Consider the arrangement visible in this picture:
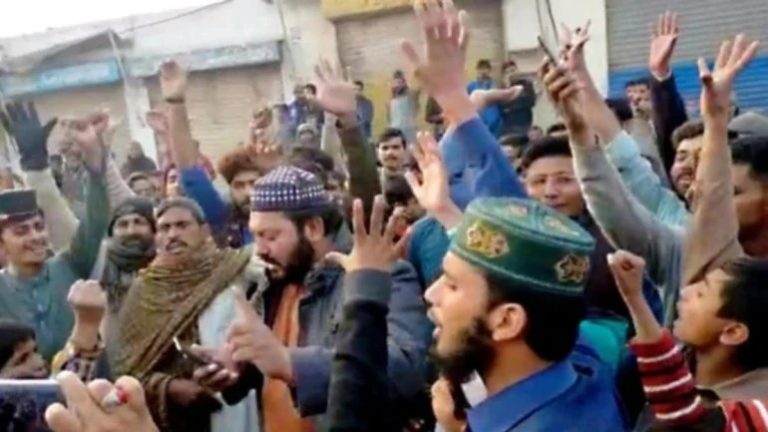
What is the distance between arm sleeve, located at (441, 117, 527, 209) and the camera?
3090 millimetres

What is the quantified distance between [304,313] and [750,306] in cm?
128

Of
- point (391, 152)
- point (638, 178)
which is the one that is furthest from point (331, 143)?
point (638, 178)

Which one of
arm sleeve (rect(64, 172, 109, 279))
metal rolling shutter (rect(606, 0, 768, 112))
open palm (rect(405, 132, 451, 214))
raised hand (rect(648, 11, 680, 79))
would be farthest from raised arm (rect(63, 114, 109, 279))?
metal rolling shutter (rect(606, 0, 768, 112))

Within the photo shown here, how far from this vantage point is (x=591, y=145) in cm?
326

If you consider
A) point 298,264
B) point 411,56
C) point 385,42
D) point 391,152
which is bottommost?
point 385,42

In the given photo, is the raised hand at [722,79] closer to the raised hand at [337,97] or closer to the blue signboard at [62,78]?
the raised hand at [337,97]

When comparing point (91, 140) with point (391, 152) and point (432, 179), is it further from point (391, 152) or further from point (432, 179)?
point (432, 179)

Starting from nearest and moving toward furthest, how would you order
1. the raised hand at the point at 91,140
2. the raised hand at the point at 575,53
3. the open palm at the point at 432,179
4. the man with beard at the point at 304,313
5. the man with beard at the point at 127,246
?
the man with beard at the point at 304,313, the open palm at the point at 432,179, the raised hand at the point at 575,53, the man with beard at the point at 127,246, the raised hand at the point at 91,140

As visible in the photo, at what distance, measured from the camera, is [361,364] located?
2387 millimetres

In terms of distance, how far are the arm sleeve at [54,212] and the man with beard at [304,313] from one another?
6.83 feet

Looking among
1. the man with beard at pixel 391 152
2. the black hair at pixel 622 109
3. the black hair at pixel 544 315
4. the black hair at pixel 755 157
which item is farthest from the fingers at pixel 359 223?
the black hair at pixel 622 109

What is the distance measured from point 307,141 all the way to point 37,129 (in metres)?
2.82

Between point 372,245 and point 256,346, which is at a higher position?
point 372,245

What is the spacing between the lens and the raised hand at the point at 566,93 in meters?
3.21
